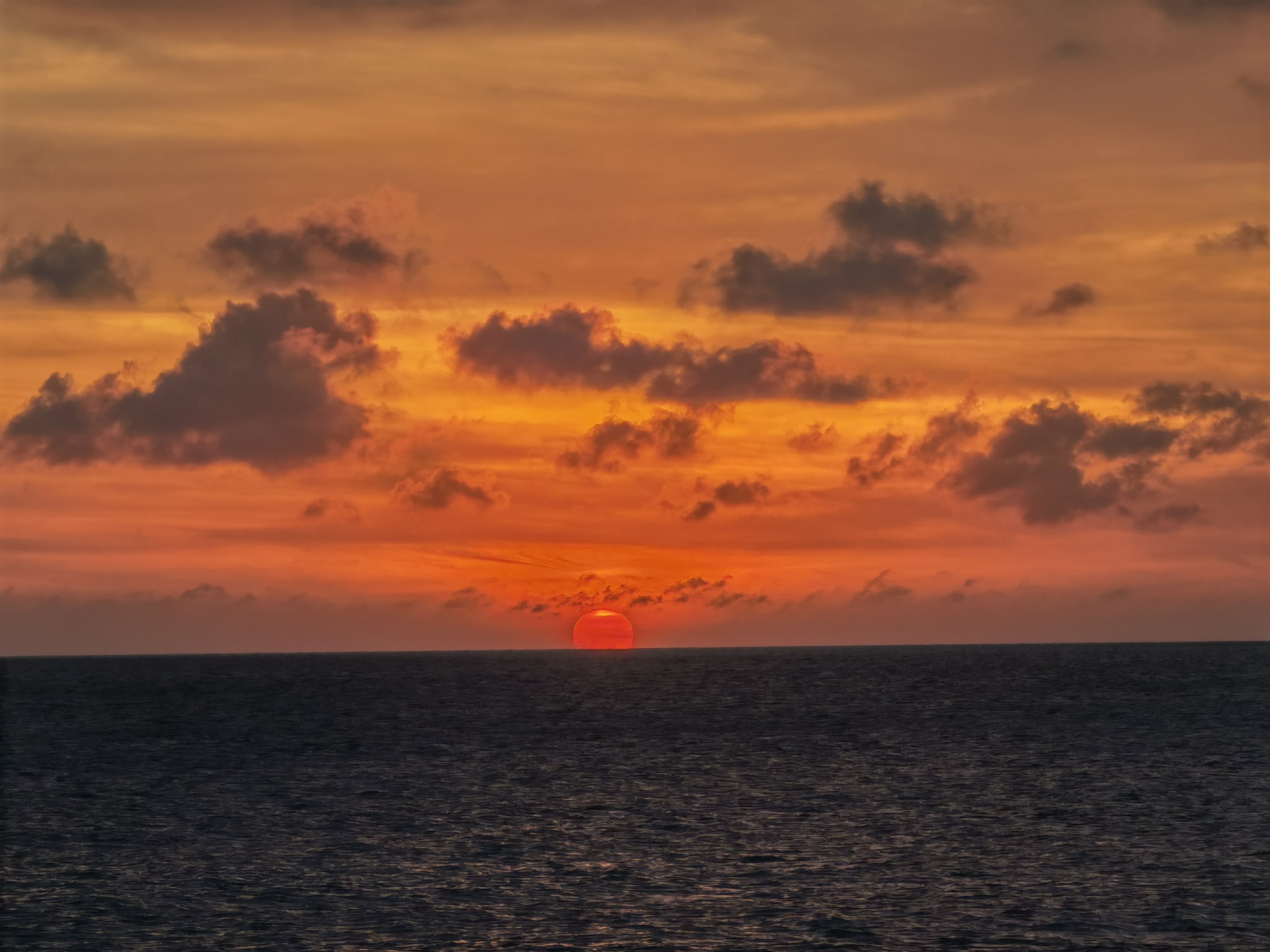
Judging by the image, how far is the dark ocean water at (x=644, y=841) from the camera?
159 feet

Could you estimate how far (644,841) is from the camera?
65438 millimetres

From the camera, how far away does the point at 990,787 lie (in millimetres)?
85500

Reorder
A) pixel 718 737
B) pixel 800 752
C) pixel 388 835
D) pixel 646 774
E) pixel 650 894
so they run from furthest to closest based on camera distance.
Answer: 1. pixel 718 737
2. pixel 800 752
3. pixel 646 774
4. pixel 388 835
5. pixel 650 894

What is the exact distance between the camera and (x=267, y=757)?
4304 inches

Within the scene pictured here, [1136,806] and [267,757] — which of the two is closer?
[1136,806]

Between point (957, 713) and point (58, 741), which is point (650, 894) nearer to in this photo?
point (58, 741)

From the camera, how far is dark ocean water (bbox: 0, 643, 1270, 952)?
159 ft

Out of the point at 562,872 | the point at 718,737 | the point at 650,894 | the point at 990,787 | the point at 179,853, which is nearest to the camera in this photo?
the point at 650,894

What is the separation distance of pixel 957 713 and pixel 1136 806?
266 ft

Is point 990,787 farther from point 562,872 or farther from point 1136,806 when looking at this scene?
point 562,872

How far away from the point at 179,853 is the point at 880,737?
73.8 meters

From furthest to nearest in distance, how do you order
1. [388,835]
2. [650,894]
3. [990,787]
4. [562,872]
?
1. [990,787]
2. [388,835]
3. [562,872]
4. [650,894]

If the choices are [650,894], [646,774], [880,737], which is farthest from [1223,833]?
[880,737]

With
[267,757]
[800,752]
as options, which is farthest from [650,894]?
[267,757]
